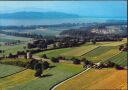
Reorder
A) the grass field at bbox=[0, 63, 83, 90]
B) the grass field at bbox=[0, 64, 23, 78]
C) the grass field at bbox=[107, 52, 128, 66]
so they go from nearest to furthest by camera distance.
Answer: the grass field at bbox=[0, 63, 83, 90] → the grass field at bbox=[0, 64, 23, 78] → the grass field at bbox=[107, 52, 128, 66]

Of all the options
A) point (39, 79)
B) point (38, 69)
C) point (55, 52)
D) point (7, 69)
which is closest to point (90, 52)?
point (55, 52)

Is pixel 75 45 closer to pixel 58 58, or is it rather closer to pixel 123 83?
pixel 58 58

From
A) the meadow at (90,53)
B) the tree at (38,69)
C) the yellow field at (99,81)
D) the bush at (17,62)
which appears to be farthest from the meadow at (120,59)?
the bush at (17,62)

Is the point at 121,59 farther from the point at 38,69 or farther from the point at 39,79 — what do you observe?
the point at 39,79

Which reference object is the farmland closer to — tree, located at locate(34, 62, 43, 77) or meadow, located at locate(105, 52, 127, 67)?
meadow, located at locate(105, 52, 127, 67)

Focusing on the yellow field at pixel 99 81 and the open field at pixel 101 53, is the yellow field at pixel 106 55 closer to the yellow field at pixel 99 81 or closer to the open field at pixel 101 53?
the open field at pixel 101 53

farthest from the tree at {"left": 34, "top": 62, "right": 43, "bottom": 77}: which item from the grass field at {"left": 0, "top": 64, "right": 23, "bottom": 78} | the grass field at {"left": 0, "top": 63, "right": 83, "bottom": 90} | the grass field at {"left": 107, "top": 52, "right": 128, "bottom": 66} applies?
the grass field at {"left": 107, "top": 52, "right": 128, "bottom": 66}

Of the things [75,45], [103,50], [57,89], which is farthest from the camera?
[75,45]

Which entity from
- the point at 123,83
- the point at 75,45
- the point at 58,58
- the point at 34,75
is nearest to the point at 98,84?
the point at 123,83
